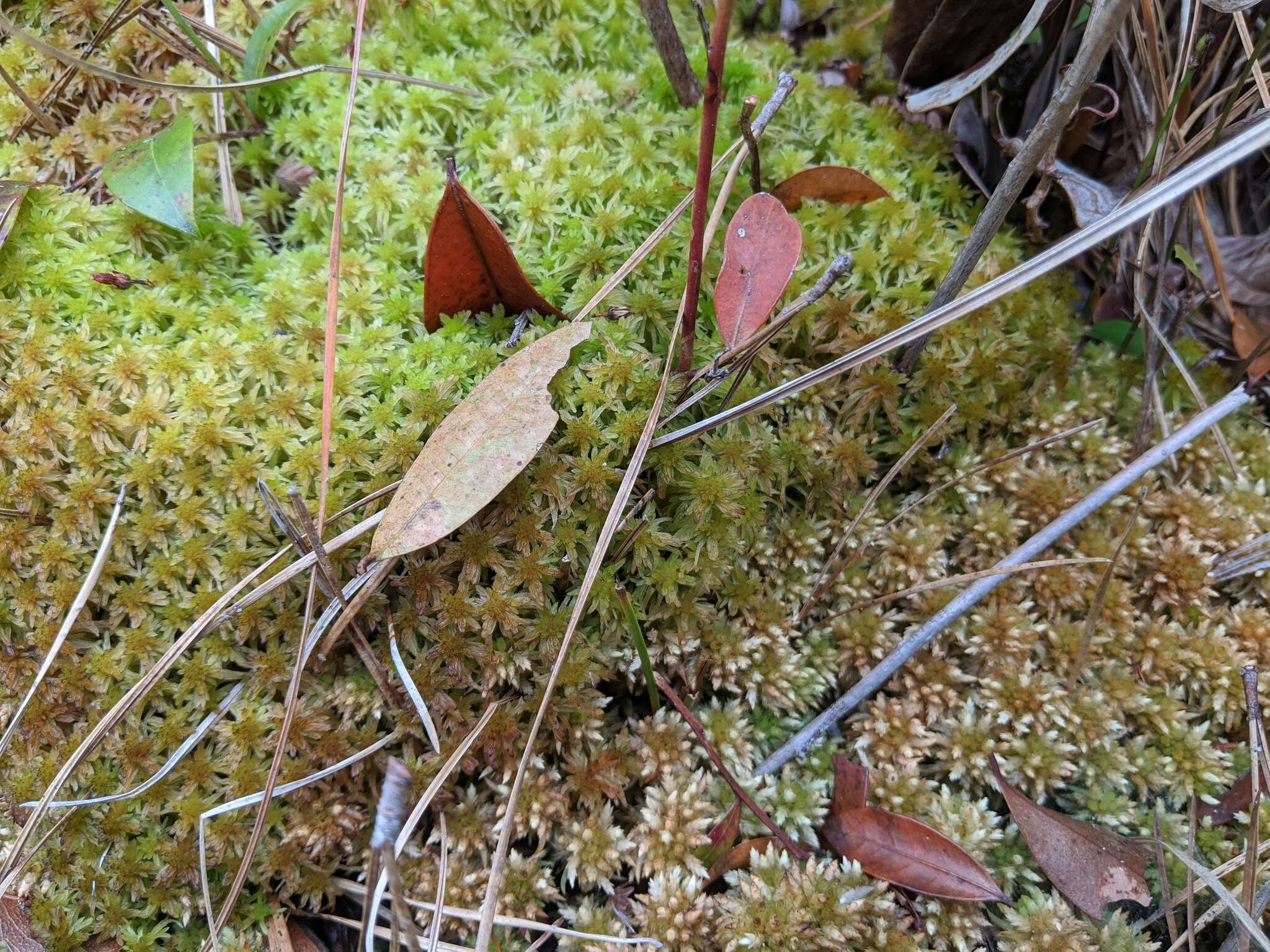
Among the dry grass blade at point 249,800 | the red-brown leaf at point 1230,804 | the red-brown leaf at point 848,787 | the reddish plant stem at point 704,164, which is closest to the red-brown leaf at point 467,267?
the reddish plant stem at point 704,164

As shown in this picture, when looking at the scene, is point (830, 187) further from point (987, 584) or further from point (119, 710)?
point (119, 710)

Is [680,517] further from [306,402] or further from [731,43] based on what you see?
[731,43]

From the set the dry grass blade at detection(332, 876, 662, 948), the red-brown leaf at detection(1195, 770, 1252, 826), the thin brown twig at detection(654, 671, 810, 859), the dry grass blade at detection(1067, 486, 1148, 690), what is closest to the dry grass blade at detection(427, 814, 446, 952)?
the dry grass blade at detection(332, 876, 662, 948)

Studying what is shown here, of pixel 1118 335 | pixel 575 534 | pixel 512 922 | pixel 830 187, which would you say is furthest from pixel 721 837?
pixel 1118 335

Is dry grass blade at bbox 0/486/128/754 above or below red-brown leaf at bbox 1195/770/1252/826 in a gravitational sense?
above

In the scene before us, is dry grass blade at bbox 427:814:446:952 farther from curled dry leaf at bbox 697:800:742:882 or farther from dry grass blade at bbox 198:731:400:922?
curled dry leaf at bbox 697:800:742:882
